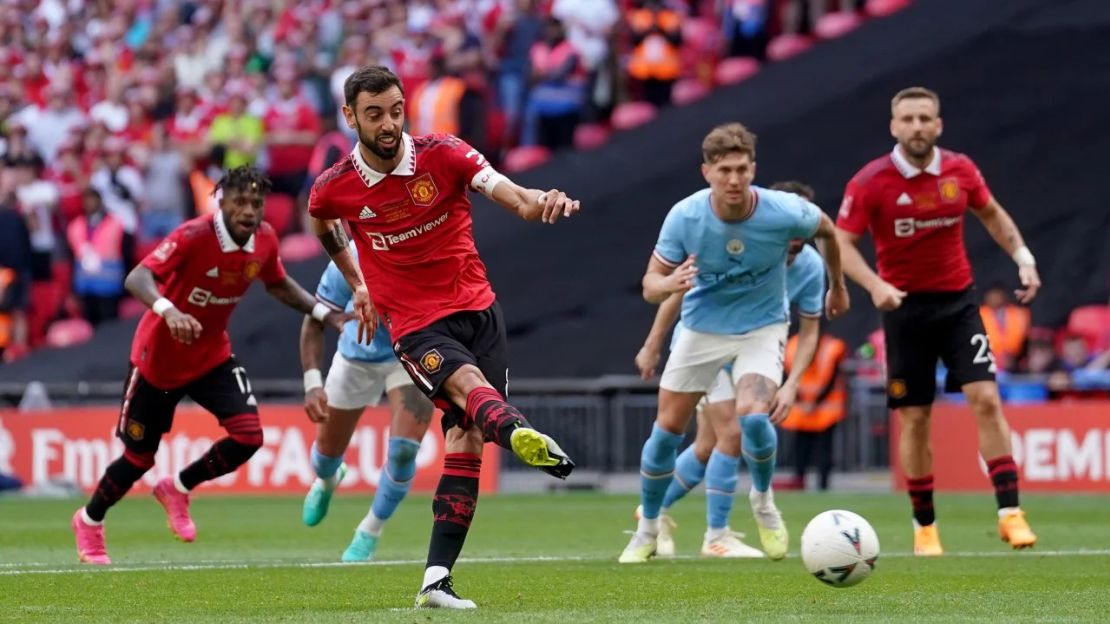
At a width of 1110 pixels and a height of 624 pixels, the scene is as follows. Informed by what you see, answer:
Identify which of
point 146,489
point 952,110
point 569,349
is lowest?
point 146,489

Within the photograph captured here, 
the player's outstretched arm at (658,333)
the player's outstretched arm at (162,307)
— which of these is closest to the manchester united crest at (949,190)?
the player's outstretched arm at (658,333)

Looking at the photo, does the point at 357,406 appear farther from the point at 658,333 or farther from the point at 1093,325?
the point at 1093,325

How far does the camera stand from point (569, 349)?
22.4 m

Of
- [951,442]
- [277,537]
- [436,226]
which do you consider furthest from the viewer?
[951,442]

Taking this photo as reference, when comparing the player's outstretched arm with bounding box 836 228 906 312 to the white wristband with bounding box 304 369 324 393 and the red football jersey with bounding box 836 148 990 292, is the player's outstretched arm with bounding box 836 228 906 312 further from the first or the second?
the white wristband with bounding box 304 369 324 393

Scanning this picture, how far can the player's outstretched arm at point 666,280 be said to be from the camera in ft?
31.3

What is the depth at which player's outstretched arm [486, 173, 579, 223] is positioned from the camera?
8078mm

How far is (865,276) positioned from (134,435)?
451 cm

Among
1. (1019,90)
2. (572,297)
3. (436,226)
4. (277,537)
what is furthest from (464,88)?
(436,226)

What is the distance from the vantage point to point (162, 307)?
1159 centimetres

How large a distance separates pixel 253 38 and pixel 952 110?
33.2 feet

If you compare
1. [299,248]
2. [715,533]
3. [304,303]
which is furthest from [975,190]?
[299,248]

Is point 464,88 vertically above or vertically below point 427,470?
above

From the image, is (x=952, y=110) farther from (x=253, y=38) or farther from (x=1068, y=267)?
(x=253, y=38)
